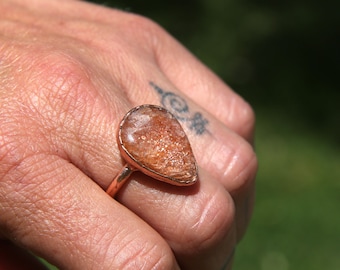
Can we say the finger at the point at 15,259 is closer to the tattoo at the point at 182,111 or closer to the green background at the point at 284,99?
the tattoo at the point at 182,111

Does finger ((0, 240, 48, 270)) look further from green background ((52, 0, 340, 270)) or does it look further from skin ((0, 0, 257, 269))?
green background ((52, 0, 340, 270))

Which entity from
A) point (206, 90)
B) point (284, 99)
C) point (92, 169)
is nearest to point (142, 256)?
point (92, 169)

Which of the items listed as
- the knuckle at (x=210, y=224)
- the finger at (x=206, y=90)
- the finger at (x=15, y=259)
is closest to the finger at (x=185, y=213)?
the knuckle at (x=210, y=224)

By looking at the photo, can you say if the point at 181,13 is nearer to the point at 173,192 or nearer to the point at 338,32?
the point at 338,32

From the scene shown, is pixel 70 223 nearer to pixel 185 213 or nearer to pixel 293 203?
pixel 185 213

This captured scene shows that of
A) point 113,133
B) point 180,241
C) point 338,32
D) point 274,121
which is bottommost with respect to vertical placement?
point 274,121

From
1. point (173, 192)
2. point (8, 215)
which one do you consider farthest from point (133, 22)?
point (8, 215)
